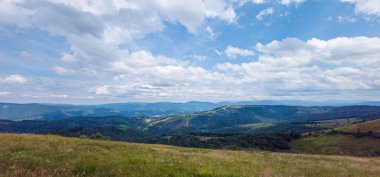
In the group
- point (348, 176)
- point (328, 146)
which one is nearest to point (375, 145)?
point (328, 146)

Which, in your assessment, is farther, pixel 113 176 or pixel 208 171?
pixel 208 171

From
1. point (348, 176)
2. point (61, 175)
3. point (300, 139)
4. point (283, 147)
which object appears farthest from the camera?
point (300, 139)

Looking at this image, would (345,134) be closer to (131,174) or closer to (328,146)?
(328,146)

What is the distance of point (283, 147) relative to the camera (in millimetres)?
179000

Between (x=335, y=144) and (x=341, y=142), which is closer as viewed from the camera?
(x=335, y=144)

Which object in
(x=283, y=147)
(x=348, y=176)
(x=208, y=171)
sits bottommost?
(x=283, y=147)

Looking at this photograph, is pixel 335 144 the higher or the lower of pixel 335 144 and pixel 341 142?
the lower

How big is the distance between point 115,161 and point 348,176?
471 inches

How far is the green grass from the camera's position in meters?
154

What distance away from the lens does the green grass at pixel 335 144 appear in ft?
505

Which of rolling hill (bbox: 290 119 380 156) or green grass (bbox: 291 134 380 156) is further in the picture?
rolling hill (bbox: 290 119 380 156)

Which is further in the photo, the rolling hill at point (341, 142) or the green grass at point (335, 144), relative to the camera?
the rolling hill at point (341, 142)

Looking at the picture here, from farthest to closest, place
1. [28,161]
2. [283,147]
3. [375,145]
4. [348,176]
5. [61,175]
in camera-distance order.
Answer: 1. [283,147]
2. [375,145]
3. [348,176]
4. [28,161]
5. [61,175]

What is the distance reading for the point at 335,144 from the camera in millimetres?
168125
